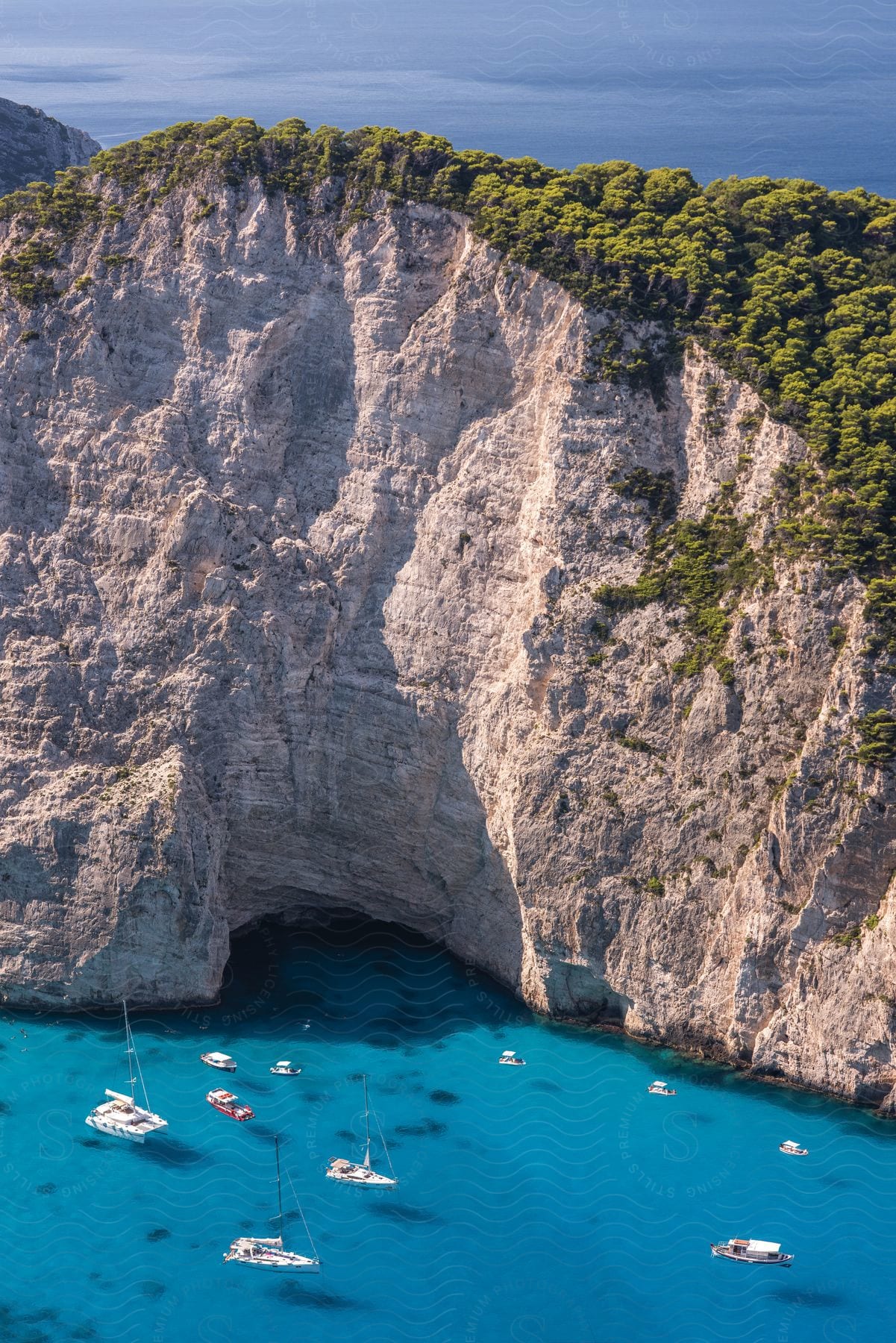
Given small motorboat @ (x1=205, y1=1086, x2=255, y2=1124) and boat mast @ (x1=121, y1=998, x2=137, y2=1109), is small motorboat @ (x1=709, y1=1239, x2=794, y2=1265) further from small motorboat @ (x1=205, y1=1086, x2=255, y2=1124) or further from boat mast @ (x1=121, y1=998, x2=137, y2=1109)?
boat mast @ (x1=121, y1=998, x2=137, y2=1109)

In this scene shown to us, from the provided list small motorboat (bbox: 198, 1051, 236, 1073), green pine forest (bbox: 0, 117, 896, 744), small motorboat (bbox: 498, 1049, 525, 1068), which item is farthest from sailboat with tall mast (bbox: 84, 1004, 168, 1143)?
green pine forest (bbox: 0, 117, 896, 744)

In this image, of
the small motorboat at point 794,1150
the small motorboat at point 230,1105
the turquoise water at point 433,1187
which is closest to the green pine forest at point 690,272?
the turquoise water at point 433,1187

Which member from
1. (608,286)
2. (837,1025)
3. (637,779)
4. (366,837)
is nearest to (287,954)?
(366,837)

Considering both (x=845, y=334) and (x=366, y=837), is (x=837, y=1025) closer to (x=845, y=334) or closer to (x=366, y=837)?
(x=366, y=837)

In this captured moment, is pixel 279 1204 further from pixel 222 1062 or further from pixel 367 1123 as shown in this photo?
pixel 222 1062

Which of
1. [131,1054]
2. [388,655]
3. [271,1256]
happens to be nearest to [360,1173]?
[271,1256]
